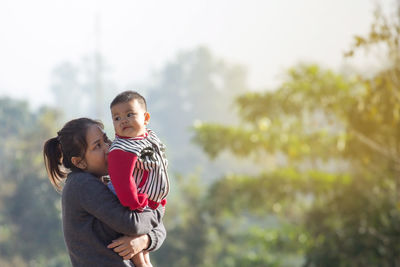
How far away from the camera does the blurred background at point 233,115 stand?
5.82 metres

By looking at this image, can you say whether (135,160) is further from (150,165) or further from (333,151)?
(333,151)

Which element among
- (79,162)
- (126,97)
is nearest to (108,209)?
(79,162)

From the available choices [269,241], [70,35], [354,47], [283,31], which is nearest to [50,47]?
[70,35]

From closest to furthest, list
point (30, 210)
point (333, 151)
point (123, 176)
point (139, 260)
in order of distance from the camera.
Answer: point (123, 176), point (139, 260), point (333, 151), point (30, 210)

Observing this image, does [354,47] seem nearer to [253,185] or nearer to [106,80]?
[253,185]

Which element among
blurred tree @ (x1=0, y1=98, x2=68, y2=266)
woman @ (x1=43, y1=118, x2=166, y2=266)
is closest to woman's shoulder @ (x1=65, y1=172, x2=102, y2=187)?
woman @ (x1=43, y1=118, x2=166, y2=266)

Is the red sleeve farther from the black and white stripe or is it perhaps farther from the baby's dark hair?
the baby's dark hair

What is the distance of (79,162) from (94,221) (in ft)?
0.48

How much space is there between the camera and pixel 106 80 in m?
37.9

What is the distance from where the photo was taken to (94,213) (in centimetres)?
137

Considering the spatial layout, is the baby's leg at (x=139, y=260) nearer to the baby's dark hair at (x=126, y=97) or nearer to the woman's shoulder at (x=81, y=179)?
the woman's shoulder at (x=81, y=179)

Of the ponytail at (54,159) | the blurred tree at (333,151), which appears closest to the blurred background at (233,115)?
the blurred tree at (333,151)

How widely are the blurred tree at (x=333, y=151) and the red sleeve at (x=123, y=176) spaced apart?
1794 millimetres

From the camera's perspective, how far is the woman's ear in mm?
1433
